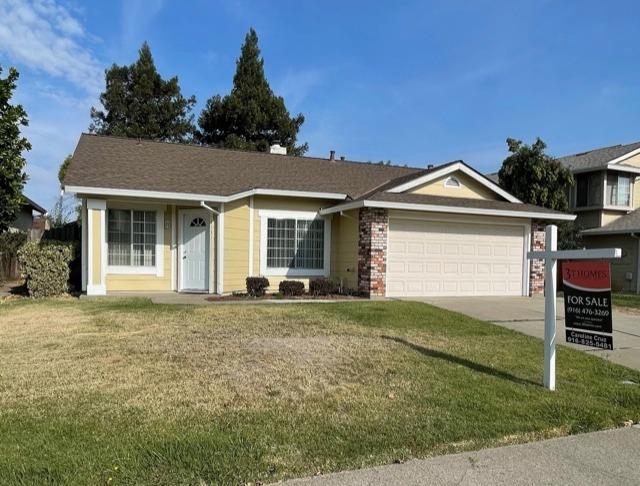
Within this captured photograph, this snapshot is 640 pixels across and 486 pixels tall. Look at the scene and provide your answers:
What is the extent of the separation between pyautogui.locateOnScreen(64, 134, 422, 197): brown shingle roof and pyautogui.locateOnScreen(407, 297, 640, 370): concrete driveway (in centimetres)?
493

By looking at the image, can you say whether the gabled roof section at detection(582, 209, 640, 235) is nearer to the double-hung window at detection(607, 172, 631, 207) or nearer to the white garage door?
the double-hung window at detection(607, 172, 631, 207)

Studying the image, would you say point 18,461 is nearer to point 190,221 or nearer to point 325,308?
point 325,308

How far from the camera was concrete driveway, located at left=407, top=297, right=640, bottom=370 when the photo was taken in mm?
7591

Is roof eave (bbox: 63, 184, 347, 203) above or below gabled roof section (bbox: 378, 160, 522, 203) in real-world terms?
below

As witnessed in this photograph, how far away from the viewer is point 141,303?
36.8 ft

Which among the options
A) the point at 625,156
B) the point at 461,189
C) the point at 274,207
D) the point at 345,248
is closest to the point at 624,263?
the point at 625,156

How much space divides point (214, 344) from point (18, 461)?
3756 mm

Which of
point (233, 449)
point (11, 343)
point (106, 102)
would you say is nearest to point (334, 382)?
point (233, 449)

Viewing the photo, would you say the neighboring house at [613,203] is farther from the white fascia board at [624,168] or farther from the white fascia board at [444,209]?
the white fascia board at [444,209]

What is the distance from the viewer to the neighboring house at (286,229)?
43.5ft

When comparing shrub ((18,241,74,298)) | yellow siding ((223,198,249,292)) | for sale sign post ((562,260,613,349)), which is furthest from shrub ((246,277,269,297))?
for sale sign post ((562,260,613,349))

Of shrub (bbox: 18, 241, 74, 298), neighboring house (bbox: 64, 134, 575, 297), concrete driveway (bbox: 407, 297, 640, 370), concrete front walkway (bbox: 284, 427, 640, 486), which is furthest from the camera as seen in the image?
neighboring house (bbox: 64, 134, 575, 297)

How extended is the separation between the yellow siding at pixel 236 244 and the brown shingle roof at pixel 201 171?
0.52 metres

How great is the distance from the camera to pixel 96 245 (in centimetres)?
1249
